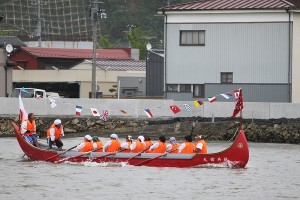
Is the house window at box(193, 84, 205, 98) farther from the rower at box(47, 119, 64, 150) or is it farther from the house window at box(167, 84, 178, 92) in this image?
→ the rower at box(47, 119, 64, 150)

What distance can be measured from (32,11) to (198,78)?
216 feet

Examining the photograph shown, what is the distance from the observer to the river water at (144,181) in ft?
117

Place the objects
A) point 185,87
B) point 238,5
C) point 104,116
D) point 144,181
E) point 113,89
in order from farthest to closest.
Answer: point 113,89 → point 185,87 → point 238,5 → point 104,116 → point 144,181

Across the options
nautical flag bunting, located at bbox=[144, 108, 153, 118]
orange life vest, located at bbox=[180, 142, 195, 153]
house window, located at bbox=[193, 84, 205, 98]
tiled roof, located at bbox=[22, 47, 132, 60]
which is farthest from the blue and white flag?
tiled roof, located at bbox=[22, 47, 132, 60]

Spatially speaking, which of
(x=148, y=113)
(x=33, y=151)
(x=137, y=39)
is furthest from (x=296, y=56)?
(x=137, y=39)

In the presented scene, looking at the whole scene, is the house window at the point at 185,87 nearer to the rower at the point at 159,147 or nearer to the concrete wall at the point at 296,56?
the concrete wall at the point at 296,56

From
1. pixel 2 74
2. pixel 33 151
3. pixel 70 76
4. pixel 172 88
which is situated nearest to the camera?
pixel 33 151

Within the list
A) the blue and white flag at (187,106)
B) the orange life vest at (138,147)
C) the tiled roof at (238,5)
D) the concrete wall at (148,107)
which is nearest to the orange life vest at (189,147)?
the orange life vest at (138,147)

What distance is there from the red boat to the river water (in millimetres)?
269

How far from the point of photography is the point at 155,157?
140ft

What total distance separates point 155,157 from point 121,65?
1850 inches

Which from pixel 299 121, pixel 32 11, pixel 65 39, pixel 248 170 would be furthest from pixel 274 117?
pixel 32 11

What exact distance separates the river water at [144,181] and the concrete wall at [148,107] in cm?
1117

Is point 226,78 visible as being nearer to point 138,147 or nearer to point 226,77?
point 226,77
